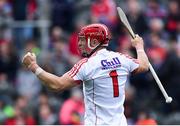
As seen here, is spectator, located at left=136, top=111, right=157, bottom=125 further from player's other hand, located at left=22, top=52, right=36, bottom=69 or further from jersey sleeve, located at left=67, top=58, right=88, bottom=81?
player's other hand, located at left=22, top=52, right=36, bottom=69

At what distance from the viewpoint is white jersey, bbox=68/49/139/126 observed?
9781 mm

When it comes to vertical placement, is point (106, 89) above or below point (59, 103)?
above

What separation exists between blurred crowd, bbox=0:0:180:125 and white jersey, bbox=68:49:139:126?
444 cm

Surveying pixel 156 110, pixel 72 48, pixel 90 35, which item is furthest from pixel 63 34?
pixel 90 35

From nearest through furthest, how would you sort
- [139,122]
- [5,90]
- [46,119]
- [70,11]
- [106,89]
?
[106,89] → [139,122] → [46,119] → [5,90] → [70,11]

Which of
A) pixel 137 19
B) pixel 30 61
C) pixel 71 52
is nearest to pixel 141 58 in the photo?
pixel 30 61

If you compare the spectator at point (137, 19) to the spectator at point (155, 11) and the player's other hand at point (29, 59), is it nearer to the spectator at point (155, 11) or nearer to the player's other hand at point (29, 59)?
the spectator at point (155, 11)

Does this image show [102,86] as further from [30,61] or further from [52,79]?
[30,61]

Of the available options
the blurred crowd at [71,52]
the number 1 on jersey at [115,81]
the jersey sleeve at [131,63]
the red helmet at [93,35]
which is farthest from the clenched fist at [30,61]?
the blurred crowd at [71,52]

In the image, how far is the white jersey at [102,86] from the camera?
32.1 feet

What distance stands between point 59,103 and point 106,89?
6.59 meters

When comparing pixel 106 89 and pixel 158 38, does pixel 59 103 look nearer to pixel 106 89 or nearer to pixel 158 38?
pixel 158 38

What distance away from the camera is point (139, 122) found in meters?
14.8

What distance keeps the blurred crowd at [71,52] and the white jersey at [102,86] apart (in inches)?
175
